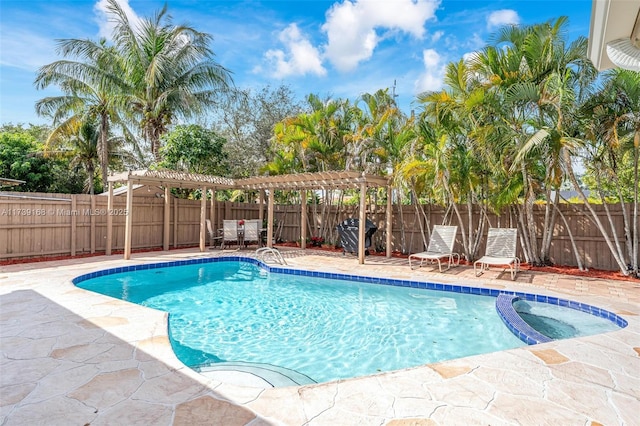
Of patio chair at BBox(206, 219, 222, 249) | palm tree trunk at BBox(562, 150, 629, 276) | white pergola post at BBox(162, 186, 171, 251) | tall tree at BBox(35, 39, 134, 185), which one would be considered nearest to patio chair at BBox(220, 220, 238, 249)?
patio chair at BBox(206, 219, 222, 249)

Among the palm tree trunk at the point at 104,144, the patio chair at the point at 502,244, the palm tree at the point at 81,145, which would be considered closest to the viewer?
the patio chair at the point at 502,244

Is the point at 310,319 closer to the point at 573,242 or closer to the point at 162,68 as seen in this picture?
the point at 573,242

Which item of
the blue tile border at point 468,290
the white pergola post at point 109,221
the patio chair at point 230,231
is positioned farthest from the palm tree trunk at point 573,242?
the white pergola post at point 109,221

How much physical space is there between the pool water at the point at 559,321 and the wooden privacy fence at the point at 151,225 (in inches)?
170

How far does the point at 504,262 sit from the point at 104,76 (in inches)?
598

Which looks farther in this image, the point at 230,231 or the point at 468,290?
the point at 230,231

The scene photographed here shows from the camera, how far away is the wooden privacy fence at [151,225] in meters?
8.97

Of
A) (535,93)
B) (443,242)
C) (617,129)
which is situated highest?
(535,93)

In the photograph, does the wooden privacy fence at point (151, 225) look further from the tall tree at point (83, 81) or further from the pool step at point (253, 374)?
the pool step at point (253, 374)

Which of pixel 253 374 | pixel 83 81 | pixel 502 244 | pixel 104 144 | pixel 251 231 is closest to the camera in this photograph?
pixel 253 374

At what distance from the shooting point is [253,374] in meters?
3.69

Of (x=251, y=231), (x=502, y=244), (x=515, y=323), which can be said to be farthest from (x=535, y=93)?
(x=251, y=231)

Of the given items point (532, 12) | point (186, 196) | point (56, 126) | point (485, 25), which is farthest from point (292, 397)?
point (56, 126)

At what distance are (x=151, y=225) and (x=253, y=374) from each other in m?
9.95
